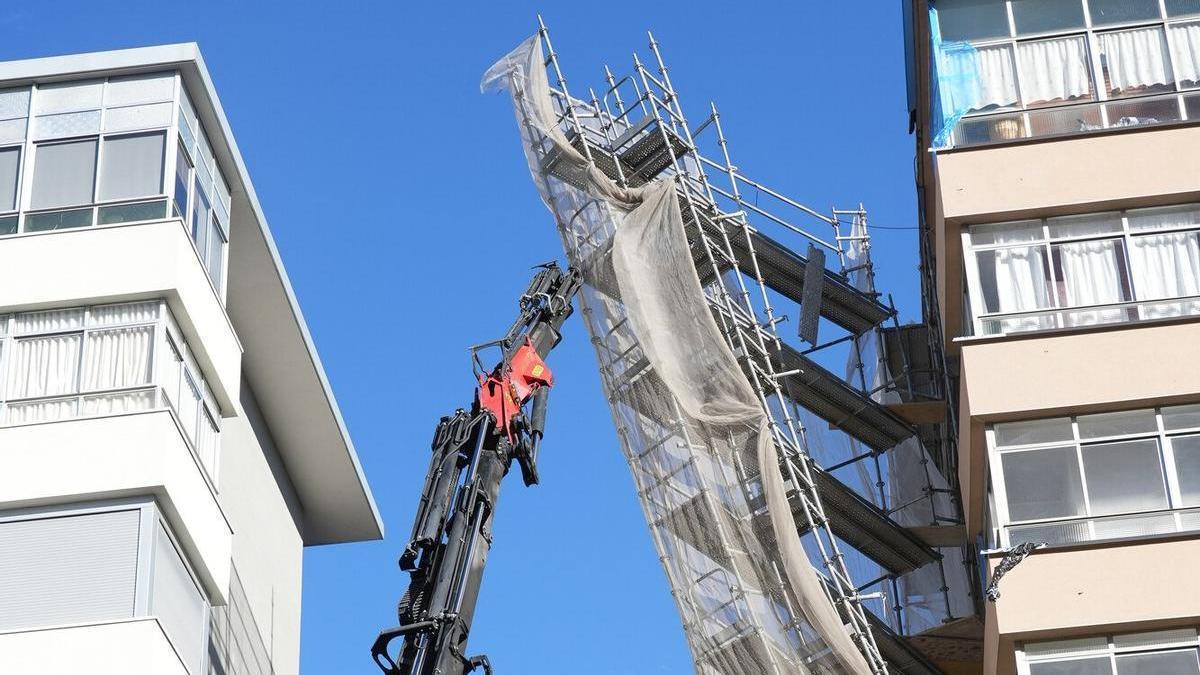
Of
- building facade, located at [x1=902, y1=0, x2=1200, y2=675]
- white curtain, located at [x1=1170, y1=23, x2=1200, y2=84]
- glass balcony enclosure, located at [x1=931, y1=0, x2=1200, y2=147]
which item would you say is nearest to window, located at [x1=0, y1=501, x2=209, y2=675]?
building facade, located at [x1=902, y1=0, x2=1200, y2=675]

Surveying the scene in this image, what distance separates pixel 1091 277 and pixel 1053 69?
11.5ft

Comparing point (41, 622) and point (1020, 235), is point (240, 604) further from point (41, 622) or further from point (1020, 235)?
point (1020, 235)

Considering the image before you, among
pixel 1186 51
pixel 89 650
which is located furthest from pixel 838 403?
pixel 89 650

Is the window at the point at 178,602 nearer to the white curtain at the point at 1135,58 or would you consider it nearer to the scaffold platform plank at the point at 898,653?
the scaffold platform plank at the point at 898,653

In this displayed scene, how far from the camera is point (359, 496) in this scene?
124ft

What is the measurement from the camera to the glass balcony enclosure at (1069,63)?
2877 cm

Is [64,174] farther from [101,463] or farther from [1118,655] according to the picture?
[1118,655]

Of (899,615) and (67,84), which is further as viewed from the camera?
(899,615)

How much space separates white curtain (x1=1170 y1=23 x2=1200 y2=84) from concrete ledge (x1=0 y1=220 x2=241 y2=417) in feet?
A: 47.5

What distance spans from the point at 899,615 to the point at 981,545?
242 inches

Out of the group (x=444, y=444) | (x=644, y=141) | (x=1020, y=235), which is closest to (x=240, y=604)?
(x=444, y=444)

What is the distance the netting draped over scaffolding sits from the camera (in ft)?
97.1

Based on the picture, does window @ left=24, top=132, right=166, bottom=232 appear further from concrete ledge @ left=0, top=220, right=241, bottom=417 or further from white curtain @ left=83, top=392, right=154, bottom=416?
white curtain @ left=83, top=392, right=154, bottom=416

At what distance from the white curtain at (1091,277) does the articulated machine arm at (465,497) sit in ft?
24.1
